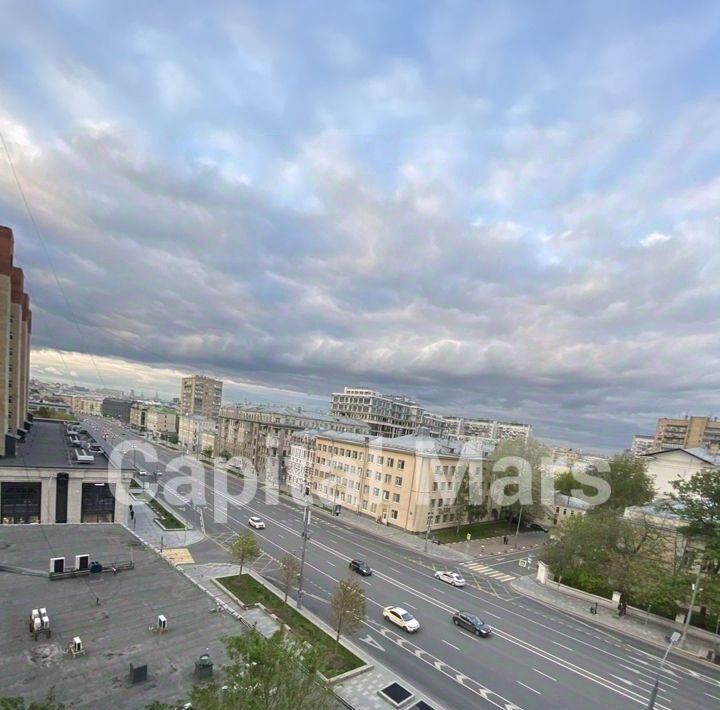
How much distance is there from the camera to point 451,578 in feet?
128

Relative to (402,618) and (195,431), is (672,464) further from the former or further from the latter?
(195,431)

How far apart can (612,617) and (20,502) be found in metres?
57.8

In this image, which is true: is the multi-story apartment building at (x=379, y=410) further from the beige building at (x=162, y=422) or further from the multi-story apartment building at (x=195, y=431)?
the beige building at (x=162, y=422)

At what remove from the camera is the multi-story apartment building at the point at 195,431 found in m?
112

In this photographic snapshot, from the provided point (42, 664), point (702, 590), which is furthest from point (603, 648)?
point (42, 664)

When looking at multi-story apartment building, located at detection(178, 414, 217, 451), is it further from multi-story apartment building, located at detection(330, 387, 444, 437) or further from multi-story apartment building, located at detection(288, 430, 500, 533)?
multi-story apartment building, located at detection(288, 430, 500, 533)

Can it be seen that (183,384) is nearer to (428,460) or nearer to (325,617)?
(428,460)

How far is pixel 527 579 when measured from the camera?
43188 millimetres

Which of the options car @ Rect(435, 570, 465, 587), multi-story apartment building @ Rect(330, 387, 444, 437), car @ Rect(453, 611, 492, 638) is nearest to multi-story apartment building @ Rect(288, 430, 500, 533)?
car @ Rect(435, 570, 465, 587)

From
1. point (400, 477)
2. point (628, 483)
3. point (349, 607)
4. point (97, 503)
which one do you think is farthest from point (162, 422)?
point (349, 607)

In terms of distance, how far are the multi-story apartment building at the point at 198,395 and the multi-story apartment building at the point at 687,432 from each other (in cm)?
18572

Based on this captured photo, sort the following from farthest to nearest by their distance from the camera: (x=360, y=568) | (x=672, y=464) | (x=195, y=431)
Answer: (x=195, y=431), (x=672, y=464), (x=360, y=568)

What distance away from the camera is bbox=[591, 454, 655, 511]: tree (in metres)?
54.5

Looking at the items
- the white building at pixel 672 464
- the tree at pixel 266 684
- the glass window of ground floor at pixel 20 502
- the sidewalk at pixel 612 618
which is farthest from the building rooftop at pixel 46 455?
the white building at pixel 672 464
